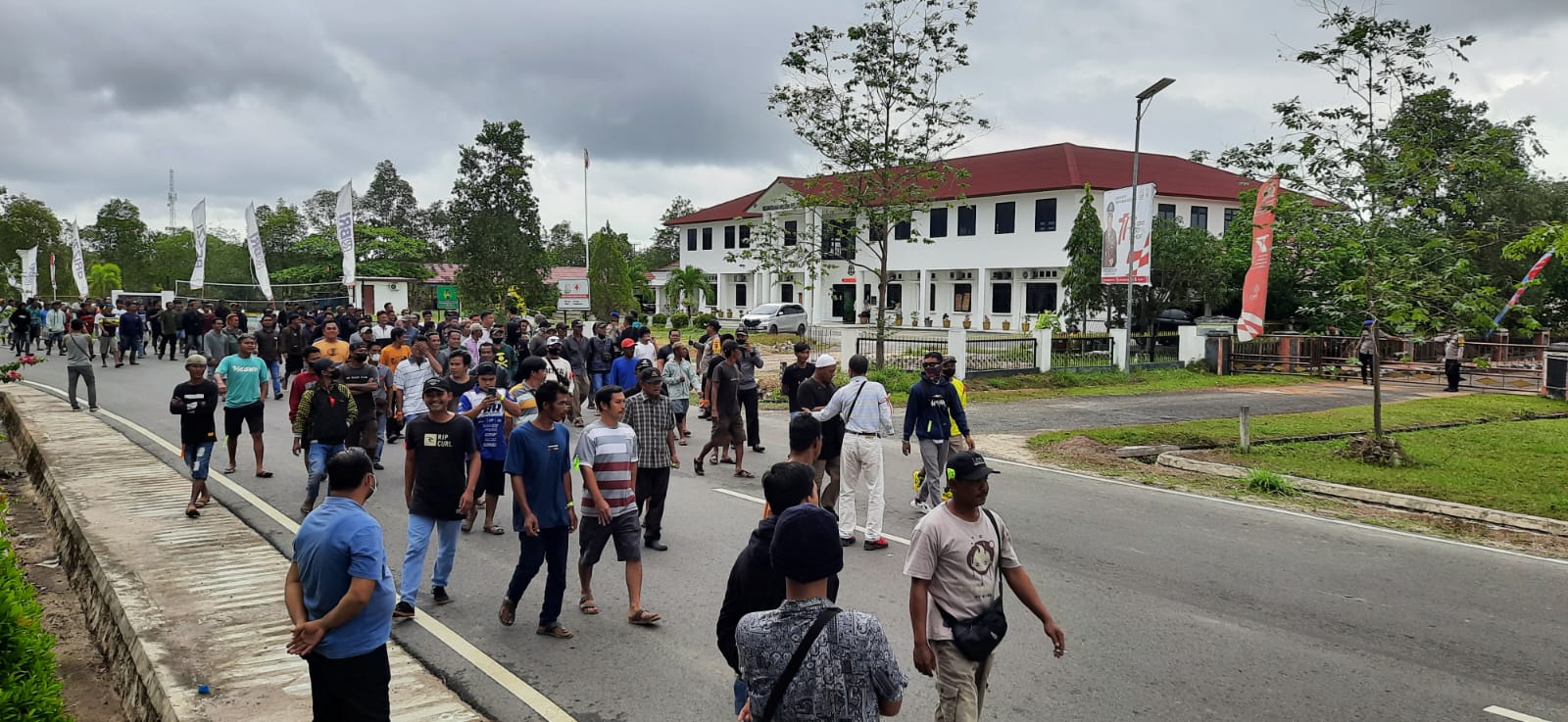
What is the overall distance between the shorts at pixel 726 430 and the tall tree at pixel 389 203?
81077mm

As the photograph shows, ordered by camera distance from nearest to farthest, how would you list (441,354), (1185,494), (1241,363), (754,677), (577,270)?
(754,677) < (1185,494) < (441,354) < (1241,363) < (577,270)

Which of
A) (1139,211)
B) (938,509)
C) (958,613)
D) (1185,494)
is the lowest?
(1185,494)

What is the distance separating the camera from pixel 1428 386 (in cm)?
2594

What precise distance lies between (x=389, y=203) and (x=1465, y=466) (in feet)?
286

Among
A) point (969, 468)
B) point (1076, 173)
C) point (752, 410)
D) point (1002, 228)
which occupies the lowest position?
point (752, 410)

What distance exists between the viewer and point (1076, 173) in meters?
42.8

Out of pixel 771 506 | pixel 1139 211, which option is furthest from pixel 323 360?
pixel 1139 211

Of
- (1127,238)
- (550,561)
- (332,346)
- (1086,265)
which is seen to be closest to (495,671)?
(550,561)

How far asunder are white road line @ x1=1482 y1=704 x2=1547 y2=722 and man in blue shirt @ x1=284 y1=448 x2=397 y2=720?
5829 millimetres

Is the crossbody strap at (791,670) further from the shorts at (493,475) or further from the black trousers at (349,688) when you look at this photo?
the shorts at (493,475)

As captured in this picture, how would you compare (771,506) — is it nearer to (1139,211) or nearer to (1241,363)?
(1139,211)

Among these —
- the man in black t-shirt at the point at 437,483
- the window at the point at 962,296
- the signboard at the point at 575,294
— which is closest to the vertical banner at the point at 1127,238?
the window at the point at 962,296

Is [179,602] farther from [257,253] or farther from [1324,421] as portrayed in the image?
[257,253]

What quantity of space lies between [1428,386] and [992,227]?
70.7 feet
